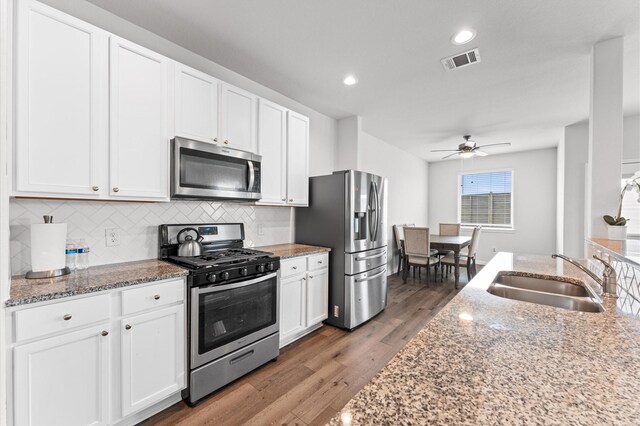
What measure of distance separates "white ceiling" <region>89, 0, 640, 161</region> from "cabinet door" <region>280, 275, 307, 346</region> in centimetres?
213

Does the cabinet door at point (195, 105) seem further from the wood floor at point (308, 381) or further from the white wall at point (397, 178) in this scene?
the white wall at point (397, 178)

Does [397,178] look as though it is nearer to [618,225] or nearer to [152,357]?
[618,225]

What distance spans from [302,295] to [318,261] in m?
0.40

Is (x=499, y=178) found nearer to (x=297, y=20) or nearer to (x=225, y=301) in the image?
(x=297, y=20)

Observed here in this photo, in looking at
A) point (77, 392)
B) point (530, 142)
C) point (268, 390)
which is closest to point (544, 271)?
point (268, 390)

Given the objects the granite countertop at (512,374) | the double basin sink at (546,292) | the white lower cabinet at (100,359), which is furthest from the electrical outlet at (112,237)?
the double basin sink at (546,292)

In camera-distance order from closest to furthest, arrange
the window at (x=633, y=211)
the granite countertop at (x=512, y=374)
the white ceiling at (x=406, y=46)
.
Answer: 1. the granite countertop at (x=512, y=374)
2. the white ceiling at (x=406, y=46)
3. the window at (x=633, y=211)

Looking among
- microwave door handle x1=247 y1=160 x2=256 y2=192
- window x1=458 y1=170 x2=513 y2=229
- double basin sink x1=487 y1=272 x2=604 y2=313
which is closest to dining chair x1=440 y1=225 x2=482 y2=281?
window x1=458 y1=170 x2=513 y2=229

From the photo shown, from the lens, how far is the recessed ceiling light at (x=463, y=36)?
7.02 ft

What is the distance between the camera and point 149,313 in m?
1.64

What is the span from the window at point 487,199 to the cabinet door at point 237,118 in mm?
6252

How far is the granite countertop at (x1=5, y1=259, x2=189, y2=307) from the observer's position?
1289 millimetres

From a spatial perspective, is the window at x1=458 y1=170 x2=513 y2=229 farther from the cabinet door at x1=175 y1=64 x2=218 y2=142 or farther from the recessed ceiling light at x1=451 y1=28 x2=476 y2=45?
the cabinet door at x1=175 y1=64 x2=218 y2=142

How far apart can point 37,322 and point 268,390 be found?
1.44 m
